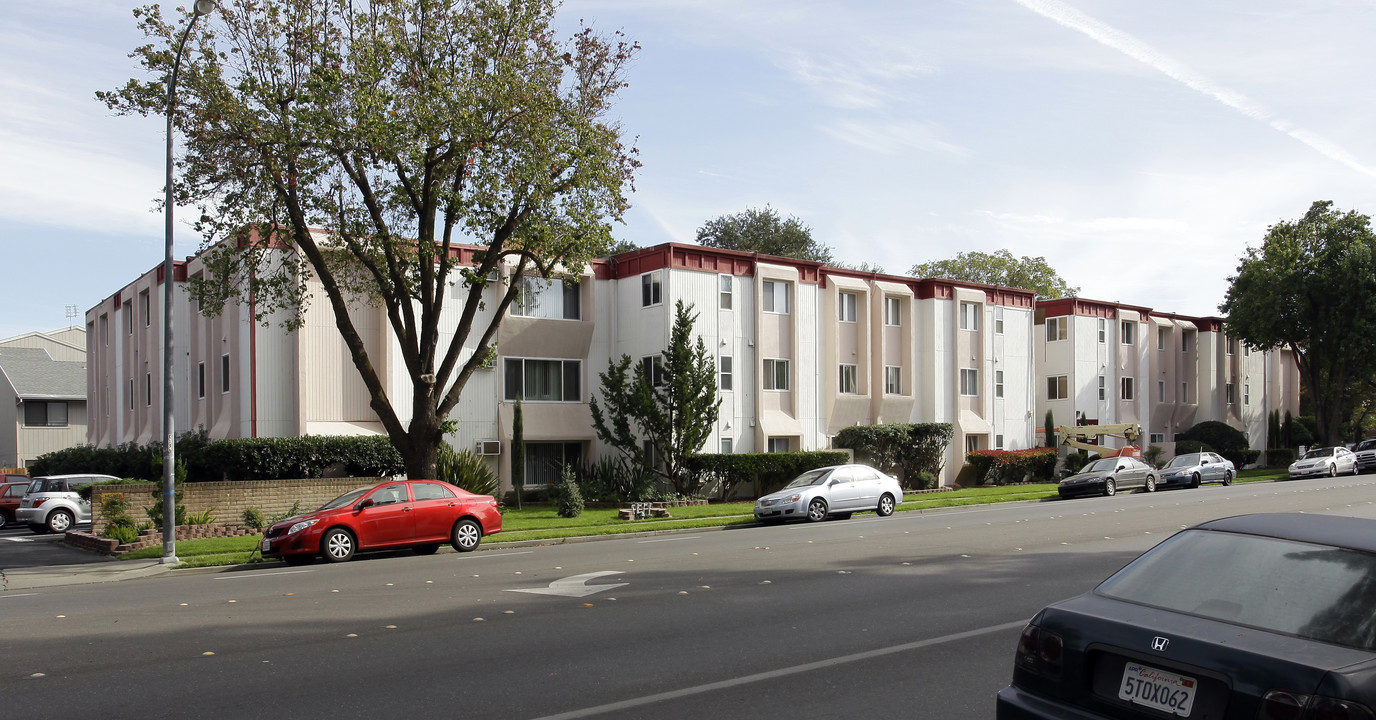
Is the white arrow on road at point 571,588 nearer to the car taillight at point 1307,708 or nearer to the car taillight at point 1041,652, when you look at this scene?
the car taillight at point 1041,652

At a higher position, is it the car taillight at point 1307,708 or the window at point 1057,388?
the window at point 1057,388

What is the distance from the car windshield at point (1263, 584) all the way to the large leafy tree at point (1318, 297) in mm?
54585

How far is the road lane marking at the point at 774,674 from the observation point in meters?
6.72

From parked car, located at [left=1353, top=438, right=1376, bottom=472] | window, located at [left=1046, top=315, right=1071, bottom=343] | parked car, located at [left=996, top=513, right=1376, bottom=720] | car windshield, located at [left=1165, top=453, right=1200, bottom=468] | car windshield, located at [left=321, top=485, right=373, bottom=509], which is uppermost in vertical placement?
window, located at [left=1046, top=315, right=1071, bottom=343]

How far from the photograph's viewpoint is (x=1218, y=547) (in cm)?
528

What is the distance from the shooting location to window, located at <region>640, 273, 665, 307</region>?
33938mm

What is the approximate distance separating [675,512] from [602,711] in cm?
2111

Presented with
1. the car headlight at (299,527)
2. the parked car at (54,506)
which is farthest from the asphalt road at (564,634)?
the parked car at (54,506)

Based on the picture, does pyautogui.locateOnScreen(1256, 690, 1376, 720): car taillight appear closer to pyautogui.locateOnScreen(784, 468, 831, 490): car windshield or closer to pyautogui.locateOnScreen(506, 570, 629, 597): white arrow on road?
pyautogui.locateOnScreen(506, 570, 629, 597): white arrow on road

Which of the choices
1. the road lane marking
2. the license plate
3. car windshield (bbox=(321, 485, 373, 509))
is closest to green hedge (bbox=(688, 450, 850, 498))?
car windshield (bbox=(321, 485, 373, 509))

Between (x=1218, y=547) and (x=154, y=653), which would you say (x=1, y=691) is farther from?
(x=1218, y=547)

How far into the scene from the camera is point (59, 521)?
87.4 feet

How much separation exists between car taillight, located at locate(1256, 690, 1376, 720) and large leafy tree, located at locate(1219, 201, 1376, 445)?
183 feet

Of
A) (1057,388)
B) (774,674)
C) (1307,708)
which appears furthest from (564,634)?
(1057,388)
